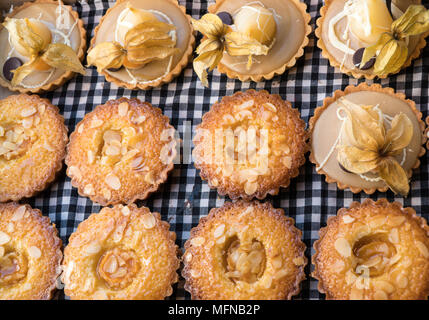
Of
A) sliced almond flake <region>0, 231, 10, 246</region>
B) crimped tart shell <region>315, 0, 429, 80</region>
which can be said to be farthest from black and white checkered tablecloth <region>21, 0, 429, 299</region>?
sliced almond flake <region>0, 231, 10, 246</region>

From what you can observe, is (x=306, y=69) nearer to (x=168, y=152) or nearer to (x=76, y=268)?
(x=168, y=152)

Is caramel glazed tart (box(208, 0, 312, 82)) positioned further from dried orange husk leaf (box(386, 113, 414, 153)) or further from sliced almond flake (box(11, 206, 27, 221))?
sliced almond flake (box(11, 206, 27, 221))

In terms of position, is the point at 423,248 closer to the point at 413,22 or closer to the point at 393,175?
the point at 393,175

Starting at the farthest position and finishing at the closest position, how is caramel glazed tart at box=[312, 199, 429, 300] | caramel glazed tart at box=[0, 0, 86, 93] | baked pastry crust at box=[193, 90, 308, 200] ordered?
caramel glazed tart at box=[0, 0, 86, 93]
baked pastry crust at box=[193, 90, 308, 200]
caramel glazed tart at box=[312, 199, 429, 300]

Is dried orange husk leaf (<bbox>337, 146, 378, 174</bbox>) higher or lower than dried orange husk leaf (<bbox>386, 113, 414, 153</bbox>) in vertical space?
lower

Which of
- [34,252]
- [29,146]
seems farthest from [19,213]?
[29,146]

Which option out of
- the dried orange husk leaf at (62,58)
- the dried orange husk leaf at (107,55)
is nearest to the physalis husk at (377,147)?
the dried orange husk leaf at (107,55)
